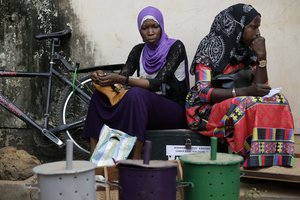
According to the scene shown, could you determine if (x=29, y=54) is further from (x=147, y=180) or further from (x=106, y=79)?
(x=147, y=180)

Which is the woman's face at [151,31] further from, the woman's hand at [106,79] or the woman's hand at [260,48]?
the woman's hand at [260,48]

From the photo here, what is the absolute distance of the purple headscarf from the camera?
13.9ft

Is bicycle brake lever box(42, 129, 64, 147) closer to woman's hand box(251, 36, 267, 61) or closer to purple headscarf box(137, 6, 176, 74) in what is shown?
purple headscarf box(137, 6, 176, 74)

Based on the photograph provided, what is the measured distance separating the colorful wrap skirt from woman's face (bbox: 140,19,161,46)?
931mm

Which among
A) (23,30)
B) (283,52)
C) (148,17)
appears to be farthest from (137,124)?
(23,30)

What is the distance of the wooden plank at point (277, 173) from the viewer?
136 inches

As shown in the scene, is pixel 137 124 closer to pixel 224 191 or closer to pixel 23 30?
pixel 224 191

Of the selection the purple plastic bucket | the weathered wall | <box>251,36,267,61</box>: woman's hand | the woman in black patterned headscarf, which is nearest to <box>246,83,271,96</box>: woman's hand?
the woman in black patterned headscarf

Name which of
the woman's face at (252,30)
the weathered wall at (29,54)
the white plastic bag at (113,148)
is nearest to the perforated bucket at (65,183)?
the white plastic bag at (113,148)

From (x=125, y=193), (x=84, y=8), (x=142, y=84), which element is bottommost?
(x=125, y=193)

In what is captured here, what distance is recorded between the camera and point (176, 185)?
2.75 metres

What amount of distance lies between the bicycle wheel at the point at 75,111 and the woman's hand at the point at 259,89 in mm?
1759

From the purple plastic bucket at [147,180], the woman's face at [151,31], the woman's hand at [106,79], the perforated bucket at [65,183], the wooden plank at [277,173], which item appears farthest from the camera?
the woman's face at [151,31]

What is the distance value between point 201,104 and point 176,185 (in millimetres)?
1422
